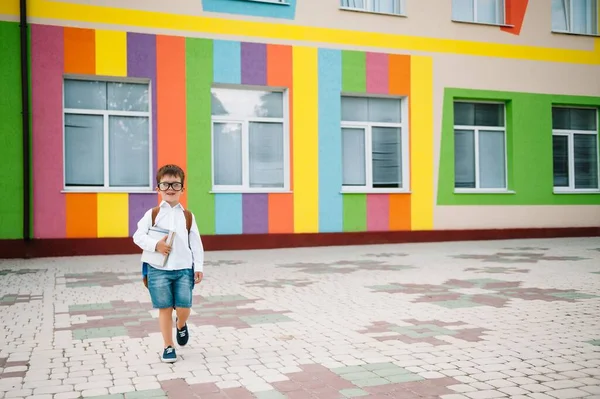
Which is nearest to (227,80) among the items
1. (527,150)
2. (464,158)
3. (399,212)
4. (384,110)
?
(384,110)

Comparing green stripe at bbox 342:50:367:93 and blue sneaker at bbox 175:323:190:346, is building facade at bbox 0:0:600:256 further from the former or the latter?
blue sneaker at bbox 175:323:190:346

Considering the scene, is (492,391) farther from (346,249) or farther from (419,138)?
(419,138)

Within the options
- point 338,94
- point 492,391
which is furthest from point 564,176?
point 492,391

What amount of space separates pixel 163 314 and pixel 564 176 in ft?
51.7

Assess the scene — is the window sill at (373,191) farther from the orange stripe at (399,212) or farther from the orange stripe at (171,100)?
the orange stripe at (171,100)

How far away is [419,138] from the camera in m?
16.0

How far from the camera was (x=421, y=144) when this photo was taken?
1603 centimetres

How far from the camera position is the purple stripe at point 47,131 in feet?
42.0

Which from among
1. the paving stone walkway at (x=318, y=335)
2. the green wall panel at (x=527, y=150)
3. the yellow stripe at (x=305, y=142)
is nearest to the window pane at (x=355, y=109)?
the yellow stripe at (x=305, y=142)

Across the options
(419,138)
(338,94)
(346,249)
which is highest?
(338,94)

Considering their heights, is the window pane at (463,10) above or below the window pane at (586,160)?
above

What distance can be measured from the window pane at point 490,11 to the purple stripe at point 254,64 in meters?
6.29

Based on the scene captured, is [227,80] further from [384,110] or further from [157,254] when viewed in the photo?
[157,254]

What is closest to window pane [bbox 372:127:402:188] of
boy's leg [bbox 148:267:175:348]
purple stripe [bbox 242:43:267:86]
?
purple stripe [bbox 242:43:267:86]
